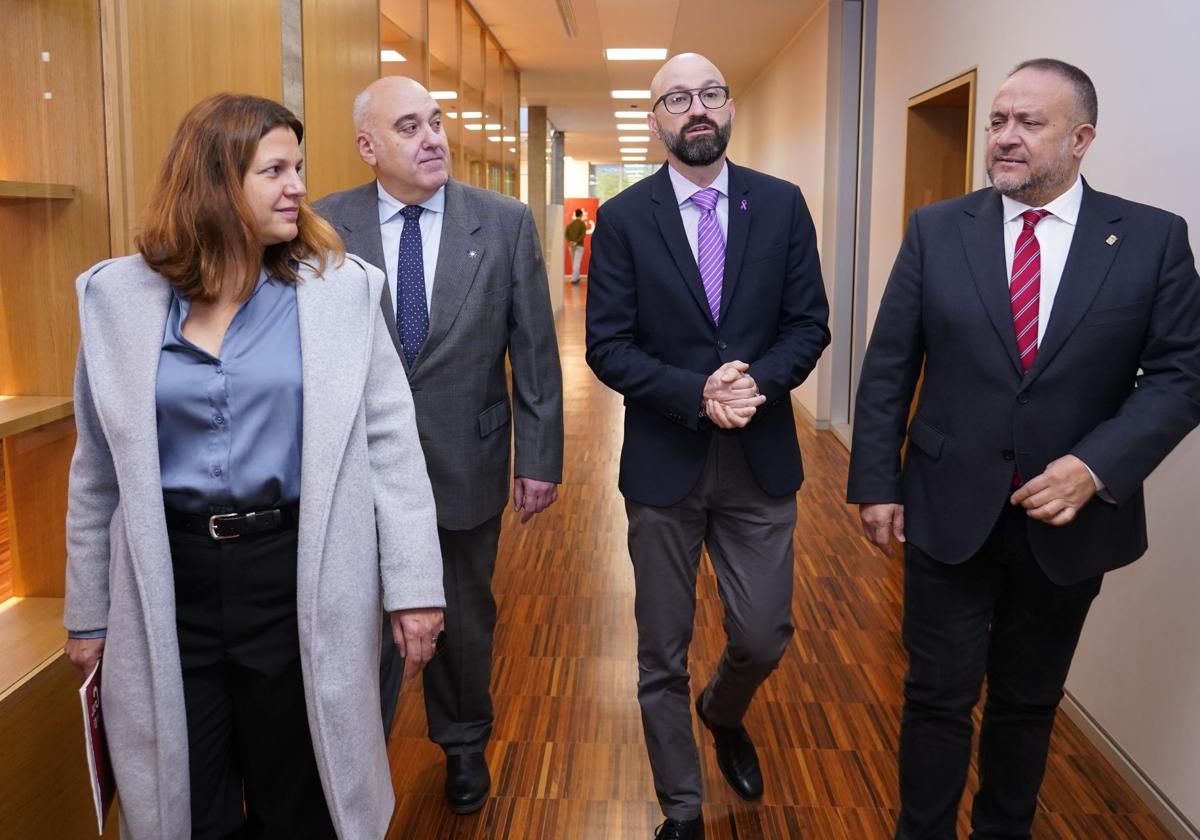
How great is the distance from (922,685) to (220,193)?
68.1 inches

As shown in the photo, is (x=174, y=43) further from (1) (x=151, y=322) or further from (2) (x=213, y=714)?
(2) (x=213, y=714)

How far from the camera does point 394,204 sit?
276 centimetres

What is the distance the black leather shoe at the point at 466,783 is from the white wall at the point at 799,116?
6275 millimetres

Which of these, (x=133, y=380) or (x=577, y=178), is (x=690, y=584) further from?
(x=577, y=178)

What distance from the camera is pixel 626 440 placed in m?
2.70

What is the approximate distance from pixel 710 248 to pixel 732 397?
15.7 inches

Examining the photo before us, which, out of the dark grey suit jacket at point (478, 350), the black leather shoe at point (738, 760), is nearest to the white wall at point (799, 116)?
the black leather shoe at point (738, 760)

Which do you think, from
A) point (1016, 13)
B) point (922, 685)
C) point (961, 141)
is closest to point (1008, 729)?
point (922, 685)

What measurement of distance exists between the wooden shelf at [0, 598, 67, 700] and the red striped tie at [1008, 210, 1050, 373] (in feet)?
6.82

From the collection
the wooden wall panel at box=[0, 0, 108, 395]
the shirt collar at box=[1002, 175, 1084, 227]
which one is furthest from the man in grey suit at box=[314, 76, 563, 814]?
the shirt collar at box=[1002, 175, 1084, 227]

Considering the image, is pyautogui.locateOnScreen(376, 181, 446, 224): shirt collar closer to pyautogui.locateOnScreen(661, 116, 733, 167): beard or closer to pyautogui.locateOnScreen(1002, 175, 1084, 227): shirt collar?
pyautogui.locateOnScreen(661, 116, 733, 167): beard

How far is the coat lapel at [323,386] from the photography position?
1.81 meters

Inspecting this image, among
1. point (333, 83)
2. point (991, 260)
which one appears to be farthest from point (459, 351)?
point (333, 83)

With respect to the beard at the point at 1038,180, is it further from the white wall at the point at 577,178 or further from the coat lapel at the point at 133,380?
the white wall at the point at 577,178
